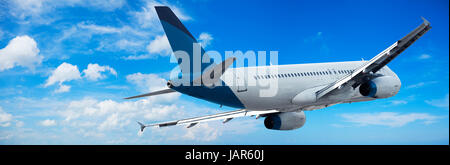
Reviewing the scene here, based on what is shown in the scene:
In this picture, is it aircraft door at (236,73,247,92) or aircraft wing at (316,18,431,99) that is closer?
aircraft wing at (316,18,431,99)

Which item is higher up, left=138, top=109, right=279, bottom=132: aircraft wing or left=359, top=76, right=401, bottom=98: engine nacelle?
left=359, top=76, right=401, bottom=98: engine nacelle

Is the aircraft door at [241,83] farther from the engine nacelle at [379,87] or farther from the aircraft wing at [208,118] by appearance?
the engine nacelle at [379,87]

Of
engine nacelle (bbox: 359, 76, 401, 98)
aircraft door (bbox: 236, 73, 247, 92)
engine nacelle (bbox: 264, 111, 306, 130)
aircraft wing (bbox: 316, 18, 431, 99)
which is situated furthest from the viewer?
engine nacelle (bbox: 264, 111, 306, 130)

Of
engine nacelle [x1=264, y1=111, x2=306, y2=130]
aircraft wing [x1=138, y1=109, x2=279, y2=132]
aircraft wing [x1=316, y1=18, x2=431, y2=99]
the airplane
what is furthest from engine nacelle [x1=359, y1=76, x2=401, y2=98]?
aircraft wing [x1=138, y1=109, x2=279, y2=132]

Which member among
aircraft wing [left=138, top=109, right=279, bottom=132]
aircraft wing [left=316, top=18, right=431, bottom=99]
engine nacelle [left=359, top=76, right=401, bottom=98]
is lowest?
aircraft wing [left=138, top=109, right=279, bottom=132]

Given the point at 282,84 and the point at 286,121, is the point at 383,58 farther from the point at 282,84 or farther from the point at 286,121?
the point at 286,121

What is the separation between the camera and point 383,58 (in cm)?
2247

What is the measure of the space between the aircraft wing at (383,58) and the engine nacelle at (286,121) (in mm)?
5253

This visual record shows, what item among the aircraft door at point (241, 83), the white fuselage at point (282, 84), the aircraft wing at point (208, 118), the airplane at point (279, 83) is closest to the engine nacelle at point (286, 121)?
the airplane at point (279, 83)

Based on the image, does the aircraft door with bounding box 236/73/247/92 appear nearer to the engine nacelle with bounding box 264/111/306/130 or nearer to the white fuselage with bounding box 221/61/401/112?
the white fuselage with bounding box 221/61/401/112

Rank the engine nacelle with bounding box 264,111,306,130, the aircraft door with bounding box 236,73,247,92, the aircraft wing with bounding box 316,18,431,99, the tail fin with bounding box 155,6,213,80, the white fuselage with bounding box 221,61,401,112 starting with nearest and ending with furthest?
the aircraft wing with bounding box 316,18,431,99 → the tail fin with bounding box 155,6,213,80 → the aircraft door with bounding box 236,73,247,92 → the white fuselage with bounding box 221,61,401,112 → the engine nacelle with bounding box 264,111,306,130

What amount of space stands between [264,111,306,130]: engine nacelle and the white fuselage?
293cm

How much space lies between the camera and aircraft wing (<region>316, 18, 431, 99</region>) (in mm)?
19812
